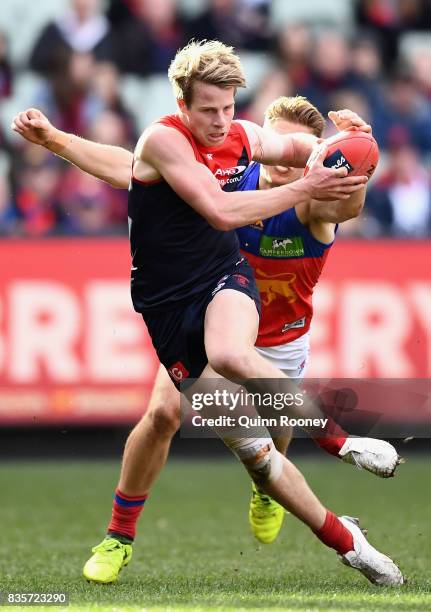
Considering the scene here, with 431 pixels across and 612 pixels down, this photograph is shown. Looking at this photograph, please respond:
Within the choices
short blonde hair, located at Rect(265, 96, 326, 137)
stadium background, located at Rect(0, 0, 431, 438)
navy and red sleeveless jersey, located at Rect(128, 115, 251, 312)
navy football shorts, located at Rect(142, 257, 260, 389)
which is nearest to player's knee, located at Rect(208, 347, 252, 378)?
navy football shorts, located at Rect(142, 257, 260, 389)

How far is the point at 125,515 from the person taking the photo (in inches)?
230

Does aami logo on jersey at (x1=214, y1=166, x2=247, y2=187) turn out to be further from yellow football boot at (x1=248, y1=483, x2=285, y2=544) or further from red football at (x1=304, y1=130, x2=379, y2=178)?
yellow football boot at (x1=248, y1=483, x2=285, y2=544)

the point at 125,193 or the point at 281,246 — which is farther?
the point at 125,193

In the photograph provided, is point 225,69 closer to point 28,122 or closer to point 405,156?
point 28,122

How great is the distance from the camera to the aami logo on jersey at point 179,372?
538 centimetres

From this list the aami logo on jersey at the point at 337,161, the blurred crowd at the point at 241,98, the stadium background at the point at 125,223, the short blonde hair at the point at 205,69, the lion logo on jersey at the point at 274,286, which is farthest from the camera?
the blurred crowd at the point at 241,98

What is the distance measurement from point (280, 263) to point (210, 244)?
0.67 meters

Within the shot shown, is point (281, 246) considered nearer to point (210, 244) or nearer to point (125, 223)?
point (210, 244)

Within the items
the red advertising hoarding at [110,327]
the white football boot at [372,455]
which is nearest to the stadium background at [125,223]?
the red advertising hoarding at [110,327]

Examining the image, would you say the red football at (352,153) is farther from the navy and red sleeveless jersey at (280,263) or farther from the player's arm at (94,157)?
the player's arm at (94,157)

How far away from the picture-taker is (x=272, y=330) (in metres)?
6.24

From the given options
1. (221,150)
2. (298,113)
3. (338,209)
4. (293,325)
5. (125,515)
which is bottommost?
(125,515)

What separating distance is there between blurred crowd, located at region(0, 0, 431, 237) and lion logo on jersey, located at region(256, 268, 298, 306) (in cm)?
498

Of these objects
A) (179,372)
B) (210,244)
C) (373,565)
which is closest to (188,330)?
(179,372)
